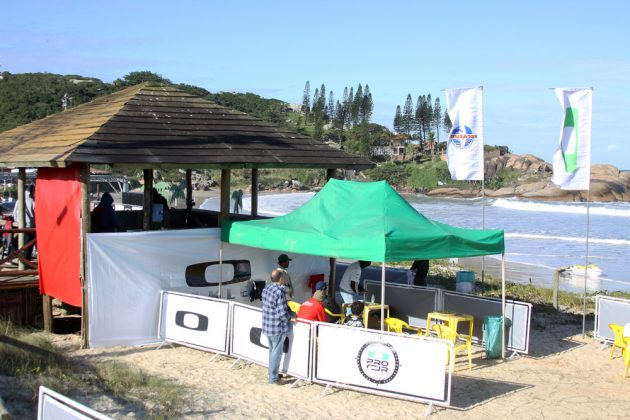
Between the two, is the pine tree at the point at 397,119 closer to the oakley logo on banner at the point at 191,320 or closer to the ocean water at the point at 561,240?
the ocean water at the point at 561,240

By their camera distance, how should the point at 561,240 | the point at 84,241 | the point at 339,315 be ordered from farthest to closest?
the point at 561,240, the point at 84,241, the point at 339,315

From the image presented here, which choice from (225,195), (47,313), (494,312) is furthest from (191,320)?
(494,312)

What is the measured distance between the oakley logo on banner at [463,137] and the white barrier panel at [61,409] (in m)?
11.1

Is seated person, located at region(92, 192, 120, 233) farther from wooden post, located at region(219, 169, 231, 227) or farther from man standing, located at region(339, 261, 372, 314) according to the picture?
man standing, located at region(339, 261, 372, 314)

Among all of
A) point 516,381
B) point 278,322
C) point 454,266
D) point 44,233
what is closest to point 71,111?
point 44,233

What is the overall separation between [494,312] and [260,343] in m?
4.31

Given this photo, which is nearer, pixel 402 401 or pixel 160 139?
pixel 402 401

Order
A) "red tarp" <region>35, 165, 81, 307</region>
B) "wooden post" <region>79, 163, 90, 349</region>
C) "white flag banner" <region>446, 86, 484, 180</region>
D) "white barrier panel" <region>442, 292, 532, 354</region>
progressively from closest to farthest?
"wooden post" <region>79, 163, 90, 349</region>
"red tarp" <region>35, 165, 81, 307</region>
"white barrier panel" <region>442, 292, 532, 354</region>
"white flag banner" <region>446, 86, 484, 180</region>

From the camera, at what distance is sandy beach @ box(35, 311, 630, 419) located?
8258 millimetres

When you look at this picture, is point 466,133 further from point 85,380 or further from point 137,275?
point 85,380

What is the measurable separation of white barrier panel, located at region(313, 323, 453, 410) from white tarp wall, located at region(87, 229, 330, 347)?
3.66m

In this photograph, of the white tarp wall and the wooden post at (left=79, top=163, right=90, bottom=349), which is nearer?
the wooden post at (left=79, top=163, right=90, bottom=349)

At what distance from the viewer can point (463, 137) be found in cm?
1454

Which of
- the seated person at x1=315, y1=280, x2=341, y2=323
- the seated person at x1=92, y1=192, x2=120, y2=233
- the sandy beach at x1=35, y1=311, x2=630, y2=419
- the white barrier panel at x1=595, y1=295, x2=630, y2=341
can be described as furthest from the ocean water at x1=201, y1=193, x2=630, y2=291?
the seated person at x1=92, y1=192, x2=120, y2=233
